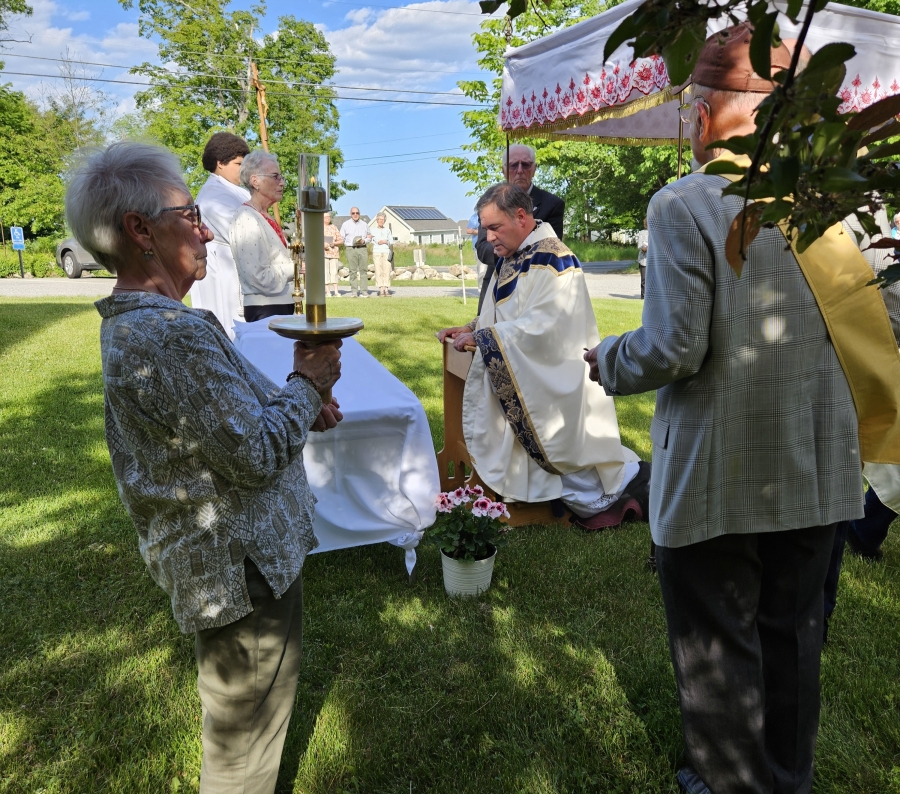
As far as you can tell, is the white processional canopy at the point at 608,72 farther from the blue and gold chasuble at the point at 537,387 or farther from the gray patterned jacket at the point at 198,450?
the gray patterned jacket at the point at 198,450

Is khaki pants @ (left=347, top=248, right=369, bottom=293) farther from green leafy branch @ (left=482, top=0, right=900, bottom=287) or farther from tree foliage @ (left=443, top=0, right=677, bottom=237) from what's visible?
green leafy branch @ (left=482, top=0, right=900, bottom=287)

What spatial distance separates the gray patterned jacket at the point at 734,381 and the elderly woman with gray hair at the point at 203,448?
2.70 feet

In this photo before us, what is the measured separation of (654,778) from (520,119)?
3.82 meters

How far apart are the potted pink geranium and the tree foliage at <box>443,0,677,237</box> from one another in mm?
2100

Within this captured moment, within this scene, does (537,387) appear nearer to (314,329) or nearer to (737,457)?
(737,457)

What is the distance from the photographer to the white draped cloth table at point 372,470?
10.7 feet

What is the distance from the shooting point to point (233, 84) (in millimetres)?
28453

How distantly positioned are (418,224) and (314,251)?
7390cm

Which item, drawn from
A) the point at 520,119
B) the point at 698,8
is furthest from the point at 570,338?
the point at 698,8

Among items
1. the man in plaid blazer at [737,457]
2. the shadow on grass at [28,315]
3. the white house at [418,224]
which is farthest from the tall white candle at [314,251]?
the white house at [418,224]

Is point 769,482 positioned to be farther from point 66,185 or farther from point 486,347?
point 486,347

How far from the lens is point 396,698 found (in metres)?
2.64

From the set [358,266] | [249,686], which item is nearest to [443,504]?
[249,686]

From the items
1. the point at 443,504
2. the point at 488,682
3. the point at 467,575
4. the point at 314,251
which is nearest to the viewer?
the point at 314,251
